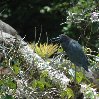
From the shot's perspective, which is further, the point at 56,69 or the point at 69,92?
the point at 56,69

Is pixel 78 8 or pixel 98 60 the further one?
pixel 78 8

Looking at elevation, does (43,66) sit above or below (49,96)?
above

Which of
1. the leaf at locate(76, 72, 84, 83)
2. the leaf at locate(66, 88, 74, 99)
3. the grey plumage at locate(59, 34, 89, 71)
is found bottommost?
the leaf at locate(66, 88, 74, 99)

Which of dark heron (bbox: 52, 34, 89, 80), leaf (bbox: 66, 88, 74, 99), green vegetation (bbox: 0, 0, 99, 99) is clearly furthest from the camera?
green vegetation (bbox: 0, 0, 99, 99)

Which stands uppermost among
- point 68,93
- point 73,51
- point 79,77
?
point 73,51

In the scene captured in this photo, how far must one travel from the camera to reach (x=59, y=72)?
19.7ft

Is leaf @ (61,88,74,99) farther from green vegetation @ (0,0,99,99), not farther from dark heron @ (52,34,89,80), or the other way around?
dark heron @ (52,34,89,80)

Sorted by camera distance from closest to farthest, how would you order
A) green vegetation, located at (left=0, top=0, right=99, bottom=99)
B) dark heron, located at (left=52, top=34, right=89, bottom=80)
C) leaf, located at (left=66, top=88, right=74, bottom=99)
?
dark heron, located at (left=52, top=34, right=89, bottom=80), leaf, located at (left=66, top=88, right=74, bottom=99), green vegetation, located at (left=0, top=0, right=99, bottom=99)

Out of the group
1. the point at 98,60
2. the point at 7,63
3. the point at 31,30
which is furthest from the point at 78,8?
the point at 31,30

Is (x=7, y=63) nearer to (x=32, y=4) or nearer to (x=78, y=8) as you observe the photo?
(x=78, y=8)

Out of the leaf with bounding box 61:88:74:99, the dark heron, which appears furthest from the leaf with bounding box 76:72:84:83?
the dark heron

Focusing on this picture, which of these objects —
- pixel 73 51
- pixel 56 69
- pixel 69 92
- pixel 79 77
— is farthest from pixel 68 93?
pixel 56 69

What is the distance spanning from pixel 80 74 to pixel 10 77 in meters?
0.77

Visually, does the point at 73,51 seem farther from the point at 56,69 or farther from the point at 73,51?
the point at 56,69
